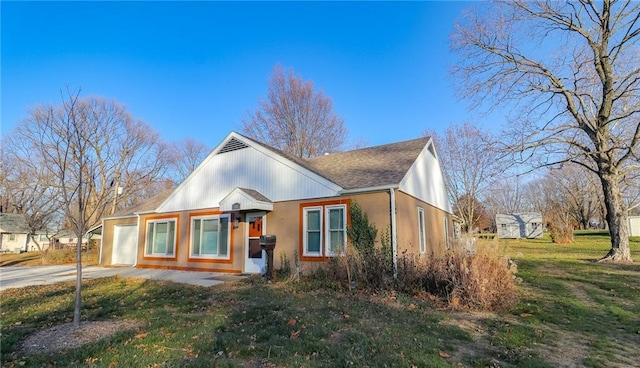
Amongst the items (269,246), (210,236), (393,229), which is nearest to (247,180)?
(210,236)

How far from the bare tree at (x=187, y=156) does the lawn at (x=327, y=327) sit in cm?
3268

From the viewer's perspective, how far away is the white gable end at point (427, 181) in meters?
12.1

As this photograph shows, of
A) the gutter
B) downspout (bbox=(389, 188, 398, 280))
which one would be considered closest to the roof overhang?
the gutter

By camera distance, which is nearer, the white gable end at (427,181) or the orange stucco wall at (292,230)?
the orange stucco wall at (292,230)

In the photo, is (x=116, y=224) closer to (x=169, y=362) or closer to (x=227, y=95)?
(x=227, y=95)

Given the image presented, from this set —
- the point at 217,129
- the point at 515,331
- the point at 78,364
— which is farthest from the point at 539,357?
the point at 217,129

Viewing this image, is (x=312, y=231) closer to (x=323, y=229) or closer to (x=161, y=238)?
(x=323, y=229)

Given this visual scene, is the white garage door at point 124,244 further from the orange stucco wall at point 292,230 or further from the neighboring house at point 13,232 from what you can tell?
the neighboring house at point 13,232

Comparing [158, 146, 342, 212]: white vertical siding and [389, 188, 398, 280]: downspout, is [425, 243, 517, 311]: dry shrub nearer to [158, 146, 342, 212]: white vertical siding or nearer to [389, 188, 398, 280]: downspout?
[389, 188, 398, 280]: downspout

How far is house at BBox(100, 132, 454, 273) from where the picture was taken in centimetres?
1091

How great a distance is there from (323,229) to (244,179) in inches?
168

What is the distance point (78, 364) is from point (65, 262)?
2007 cm

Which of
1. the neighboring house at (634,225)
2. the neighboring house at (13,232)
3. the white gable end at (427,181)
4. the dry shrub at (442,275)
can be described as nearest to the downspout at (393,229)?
the dry shrub at (442,275)

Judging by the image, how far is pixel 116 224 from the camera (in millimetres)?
18250
